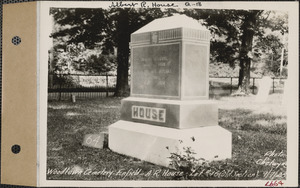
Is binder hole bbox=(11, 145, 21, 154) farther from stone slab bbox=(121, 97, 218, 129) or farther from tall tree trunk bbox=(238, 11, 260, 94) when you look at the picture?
tall tree trunk bbox=(238, 11, 260, 94)

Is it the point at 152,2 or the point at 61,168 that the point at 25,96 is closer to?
the point at 61,168

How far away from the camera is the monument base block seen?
17.9 ft

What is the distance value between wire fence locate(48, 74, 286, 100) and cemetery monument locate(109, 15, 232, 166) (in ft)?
1.24

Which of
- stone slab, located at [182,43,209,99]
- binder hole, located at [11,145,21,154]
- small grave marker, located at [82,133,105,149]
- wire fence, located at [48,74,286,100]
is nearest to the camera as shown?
stone slab, located at [182,43,209,99]

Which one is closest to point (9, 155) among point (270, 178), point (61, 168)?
point (61, 168)

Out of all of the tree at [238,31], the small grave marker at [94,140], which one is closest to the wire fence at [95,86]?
the tree at [238,31]

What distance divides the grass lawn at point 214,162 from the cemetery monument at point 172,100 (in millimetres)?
193

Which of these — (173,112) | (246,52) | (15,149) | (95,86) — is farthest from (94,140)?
(246,52)

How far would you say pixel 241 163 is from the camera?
5797 mm

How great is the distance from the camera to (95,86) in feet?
21.0

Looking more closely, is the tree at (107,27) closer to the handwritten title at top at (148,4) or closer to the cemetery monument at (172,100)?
the handwritten title at top at (148,4)

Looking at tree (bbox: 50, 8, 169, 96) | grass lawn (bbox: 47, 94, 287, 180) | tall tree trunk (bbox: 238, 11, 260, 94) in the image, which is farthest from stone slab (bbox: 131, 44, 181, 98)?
tall tree trunk (bbox: 238, 11, 260, 94)

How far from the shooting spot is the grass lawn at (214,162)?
5758 millimetres

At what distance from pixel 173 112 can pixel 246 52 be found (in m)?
1.52
